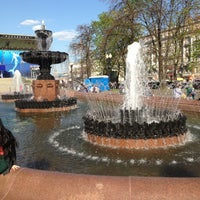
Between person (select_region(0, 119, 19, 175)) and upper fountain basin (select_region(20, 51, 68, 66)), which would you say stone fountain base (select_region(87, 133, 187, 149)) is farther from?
upper fountain basin (select_region(20, 51, 68, 66))

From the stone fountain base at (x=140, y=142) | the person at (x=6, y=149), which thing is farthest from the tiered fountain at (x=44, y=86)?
the person at (x=6, y=149)

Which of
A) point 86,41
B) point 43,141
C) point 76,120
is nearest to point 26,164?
point 43,141

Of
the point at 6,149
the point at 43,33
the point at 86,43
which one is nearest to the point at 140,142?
the point at 6,149

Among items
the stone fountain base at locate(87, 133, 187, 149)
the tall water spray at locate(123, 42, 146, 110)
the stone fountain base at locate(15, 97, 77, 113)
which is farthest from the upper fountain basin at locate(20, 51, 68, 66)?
the stone fountain base at locate(87, 133, 187, 149)

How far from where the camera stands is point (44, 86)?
17828 millimetres

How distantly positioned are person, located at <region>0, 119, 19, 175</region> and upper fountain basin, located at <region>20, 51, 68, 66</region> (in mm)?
13876

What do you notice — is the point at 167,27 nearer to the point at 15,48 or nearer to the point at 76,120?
the point at 76,120

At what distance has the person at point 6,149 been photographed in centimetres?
383

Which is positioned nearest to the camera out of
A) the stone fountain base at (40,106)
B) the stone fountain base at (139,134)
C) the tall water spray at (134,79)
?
the stone fountain base at (139,134)

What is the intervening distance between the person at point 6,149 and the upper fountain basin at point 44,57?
13876 mm

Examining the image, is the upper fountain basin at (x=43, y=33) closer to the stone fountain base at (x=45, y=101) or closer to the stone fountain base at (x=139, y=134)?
the stone fountain base at (x=45, y=101)

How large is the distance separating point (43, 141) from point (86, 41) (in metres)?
44.1

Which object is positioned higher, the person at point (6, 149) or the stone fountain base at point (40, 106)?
the person at point (6, 149)

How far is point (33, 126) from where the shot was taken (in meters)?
12.1
